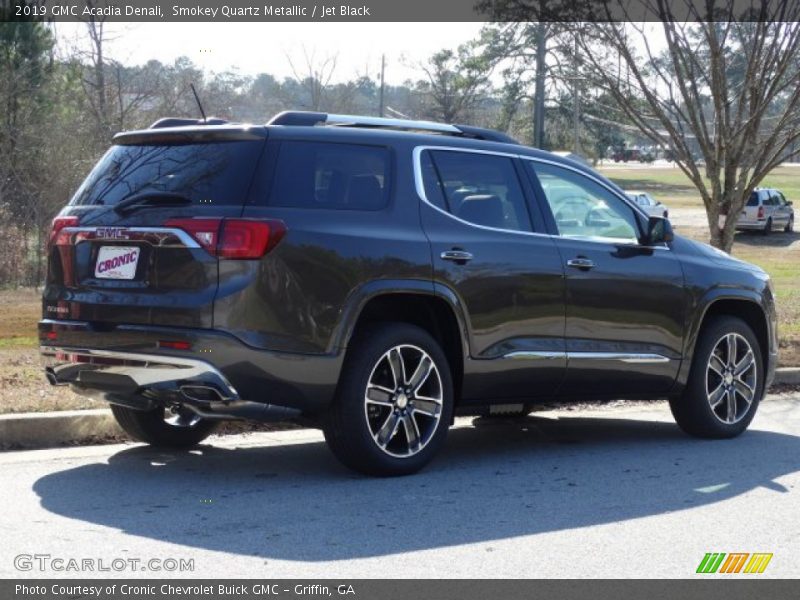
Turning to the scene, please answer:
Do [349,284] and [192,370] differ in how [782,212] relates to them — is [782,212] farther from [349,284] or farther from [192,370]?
[192,370]

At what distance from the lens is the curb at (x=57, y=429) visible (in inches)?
321

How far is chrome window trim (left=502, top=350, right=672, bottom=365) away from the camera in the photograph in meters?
7.98

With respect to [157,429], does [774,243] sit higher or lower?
lower

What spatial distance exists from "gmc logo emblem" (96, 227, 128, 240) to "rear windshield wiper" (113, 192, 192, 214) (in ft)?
0.39

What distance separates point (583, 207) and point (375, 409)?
224 centimetres

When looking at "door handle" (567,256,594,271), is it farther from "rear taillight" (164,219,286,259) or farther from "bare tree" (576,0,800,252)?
"bare tree" (576,0,800,252)

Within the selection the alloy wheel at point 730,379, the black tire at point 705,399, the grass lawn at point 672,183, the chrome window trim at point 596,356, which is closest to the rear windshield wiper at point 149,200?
the chrome window trim at point 596,356

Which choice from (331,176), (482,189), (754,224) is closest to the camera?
(331,176)

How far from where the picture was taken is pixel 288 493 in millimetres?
7055

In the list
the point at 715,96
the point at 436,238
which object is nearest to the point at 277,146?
the point at 436,238

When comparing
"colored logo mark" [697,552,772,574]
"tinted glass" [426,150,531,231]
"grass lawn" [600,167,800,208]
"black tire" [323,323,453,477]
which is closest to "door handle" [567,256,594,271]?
"tinted glass" [426,150,531,231]

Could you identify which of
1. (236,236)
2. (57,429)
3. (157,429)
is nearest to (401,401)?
(236,236)

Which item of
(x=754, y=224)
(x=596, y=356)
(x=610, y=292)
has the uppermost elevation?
(x=610, y=292)

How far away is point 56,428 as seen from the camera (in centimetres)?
830
